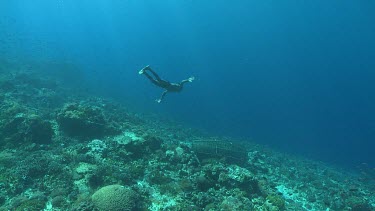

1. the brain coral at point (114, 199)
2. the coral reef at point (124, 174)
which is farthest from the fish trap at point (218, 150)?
the brain coral at point (114, 199)

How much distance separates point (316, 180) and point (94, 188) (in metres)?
19.6

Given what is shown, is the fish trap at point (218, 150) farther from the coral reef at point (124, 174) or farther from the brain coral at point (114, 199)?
the brain coral at point (114, 199)

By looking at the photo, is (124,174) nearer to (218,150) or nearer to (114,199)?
(114,199)

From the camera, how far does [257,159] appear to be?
29078 millimetres

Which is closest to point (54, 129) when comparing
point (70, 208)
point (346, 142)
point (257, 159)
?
point (70, 208)

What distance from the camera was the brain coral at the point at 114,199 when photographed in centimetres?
1379

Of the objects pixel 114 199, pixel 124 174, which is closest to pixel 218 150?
pixel 124 174

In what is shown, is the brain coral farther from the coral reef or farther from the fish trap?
the fish trap

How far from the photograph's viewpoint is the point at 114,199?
1409cm

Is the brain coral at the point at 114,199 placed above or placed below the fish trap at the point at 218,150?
below

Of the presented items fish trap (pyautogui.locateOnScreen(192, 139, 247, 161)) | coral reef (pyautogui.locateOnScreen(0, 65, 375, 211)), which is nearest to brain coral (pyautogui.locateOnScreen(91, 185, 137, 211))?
coral reef (pyautogui.locateOnScreen(0, 65, 375, 211))

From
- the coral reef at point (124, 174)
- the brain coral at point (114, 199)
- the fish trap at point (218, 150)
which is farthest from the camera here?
the fish trap at point (218, 150)

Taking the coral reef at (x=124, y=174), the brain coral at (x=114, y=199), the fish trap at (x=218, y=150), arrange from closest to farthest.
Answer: the brain coral at (x=114, y=199)
the coral reef at (x=124, y=174)
the fish trap at (x=218, y=150)

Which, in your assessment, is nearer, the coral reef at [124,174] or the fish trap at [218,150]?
the coral reef at [124,174]
